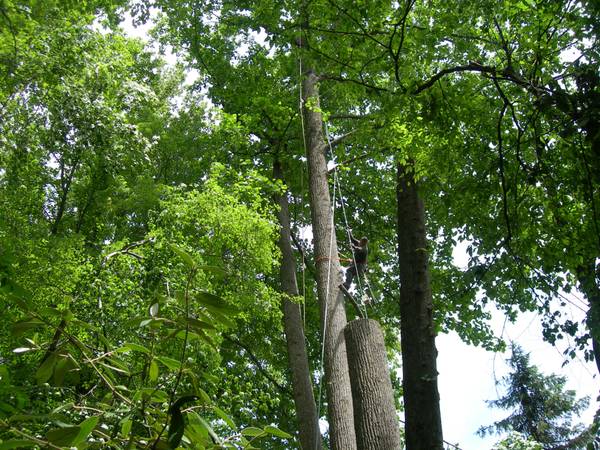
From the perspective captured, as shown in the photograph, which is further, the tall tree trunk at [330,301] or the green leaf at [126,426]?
the tall tree trunk at [330,301]

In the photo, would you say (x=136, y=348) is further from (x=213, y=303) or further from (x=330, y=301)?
(x=330, y=301)

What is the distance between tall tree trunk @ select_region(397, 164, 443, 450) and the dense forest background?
0.02 metres

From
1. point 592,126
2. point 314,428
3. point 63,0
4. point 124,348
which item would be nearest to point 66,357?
point 124,348

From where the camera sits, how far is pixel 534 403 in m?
20.5

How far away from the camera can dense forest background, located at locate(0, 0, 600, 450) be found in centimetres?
203

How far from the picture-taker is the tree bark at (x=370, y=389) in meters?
5.24

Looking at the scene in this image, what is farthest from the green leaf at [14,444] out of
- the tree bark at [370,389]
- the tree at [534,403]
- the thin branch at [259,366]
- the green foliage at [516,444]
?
the tree at [534,403]

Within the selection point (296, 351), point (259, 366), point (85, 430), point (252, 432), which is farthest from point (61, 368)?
point (259, 366)

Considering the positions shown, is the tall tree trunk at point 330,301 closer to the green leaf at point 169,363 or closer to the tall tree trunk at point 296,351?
the tall tree trunk at point 296,351

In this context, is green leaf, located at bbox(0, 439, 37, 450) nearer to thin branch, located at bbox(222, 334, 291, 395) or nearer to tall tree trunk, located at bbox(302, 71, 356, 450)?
tall tree trunk, located at bbox(302, 71, 356, 450)

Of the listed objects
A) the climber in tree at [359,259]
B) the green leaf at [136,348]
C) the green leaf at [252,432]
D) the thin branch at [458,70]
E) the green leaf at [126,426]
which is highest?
the climber in tree at [359,259]

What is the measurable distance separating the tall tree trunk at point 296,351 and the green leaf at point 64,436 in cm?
749

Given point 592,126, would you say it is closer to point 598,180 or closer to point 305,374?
point 598,180

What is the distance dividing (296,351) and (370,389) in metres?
4.81
